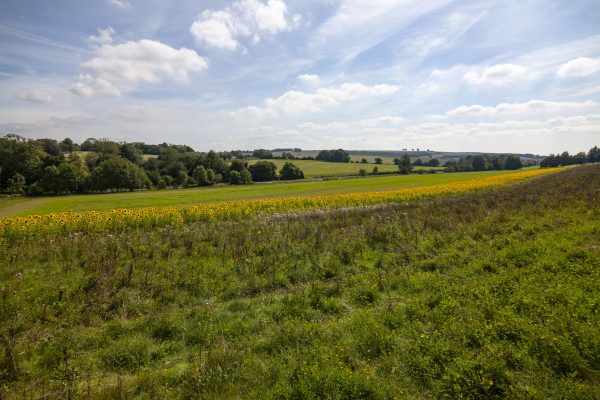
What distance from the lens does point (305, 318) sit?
6727 mm

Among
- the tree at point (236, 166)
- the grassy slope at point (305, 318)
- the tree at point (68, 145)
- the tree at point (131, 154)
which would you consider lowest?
the grassy slope at point (305, 318)

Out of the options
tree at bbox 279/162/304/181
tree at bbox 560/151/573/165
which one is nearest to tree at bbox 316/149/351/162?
tree at bbox 279/162/304/181

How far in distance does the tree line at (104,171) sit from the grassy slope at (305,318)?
62419mm

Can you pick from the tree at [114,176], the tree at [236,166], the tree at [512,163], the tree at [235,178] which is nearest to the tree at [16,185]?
the tree at [114,176]

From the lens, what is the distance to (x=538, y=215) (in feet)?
50.8

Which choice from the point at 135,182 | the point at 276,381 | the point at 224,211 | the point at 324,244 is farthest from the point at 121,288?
the point at 135,182

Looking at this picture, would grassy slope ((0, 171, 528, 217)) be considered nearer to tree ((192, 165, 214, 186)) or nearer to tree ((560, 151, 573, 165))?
tree ((192, 165, 214, 186))

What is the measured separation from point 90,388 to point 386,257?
848 cm

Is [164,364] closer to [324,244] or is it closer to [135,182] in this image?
[324,244]

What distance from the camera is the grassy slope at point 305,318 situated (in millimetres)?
4555

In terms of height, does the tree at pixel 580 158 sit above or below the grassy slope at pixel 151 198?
above

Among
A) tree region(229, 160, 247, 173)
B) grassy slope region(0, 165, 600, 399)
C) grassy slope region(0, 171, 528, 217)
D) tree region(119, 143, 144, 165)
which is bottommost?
grassy slope region(0, 171, 528, 217)

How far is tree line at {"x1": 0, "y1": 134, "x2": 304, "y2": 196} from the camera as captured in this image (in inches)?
2359

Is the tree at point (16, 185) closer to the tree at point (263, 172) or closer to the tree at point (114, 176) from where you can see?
the tree at point (114, 176)
